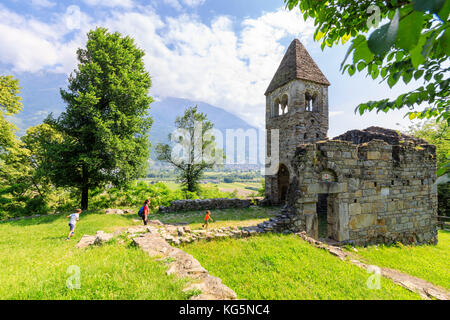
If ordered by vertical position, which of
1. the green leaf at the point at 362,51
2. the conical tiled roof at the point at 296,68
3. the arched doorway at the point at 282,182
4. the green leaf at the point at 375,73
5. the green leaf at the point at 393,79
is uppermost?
the conical tiled roof at the point at 296,68

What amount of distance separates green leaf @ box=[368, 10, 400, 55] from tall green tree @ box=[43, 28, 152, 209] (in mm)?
12680

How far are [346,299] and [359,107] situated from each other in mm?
3668

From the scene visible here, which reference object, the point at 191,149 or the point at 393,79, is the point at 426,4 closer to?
the point at 393,79

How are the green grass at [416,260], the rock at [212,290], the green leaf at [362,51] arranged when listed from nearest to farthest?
the green leaf at [362,51] < the rock at [212,290] < the green grass at [416,260]

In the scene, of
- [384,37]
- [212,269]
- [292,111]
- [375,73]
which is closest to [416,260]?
[212,269]

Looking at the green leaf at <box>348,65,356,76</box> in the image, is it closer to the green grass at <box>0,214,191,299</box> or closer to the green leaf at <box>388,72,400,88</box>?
the green leaf at <box>388,72,400,88</box>

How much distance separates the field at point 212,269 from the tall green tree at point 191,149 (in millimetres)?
12624

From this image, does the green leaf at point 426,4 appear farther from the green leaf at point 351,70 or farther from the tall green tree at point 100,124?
the tall green tree at point 100,124

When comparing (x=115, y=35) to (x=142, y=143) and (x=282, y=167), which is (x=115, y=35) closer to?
(x=142, y=143)

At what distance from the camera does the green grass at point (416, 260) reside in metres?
5.51

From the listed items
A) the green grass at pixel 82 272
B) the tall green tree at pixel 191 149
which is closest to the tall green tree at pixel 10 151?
the green grass at pixel 82 272

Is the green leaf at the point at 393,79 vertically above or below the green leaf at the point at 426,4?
above

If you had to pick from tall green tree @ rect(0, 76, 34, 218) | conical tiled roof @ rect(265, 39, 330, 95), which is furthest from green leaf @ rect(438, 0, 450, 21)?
tall green tree @ rect(0, 76, 34, 218)

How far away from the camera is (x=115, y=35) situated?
1334cm
